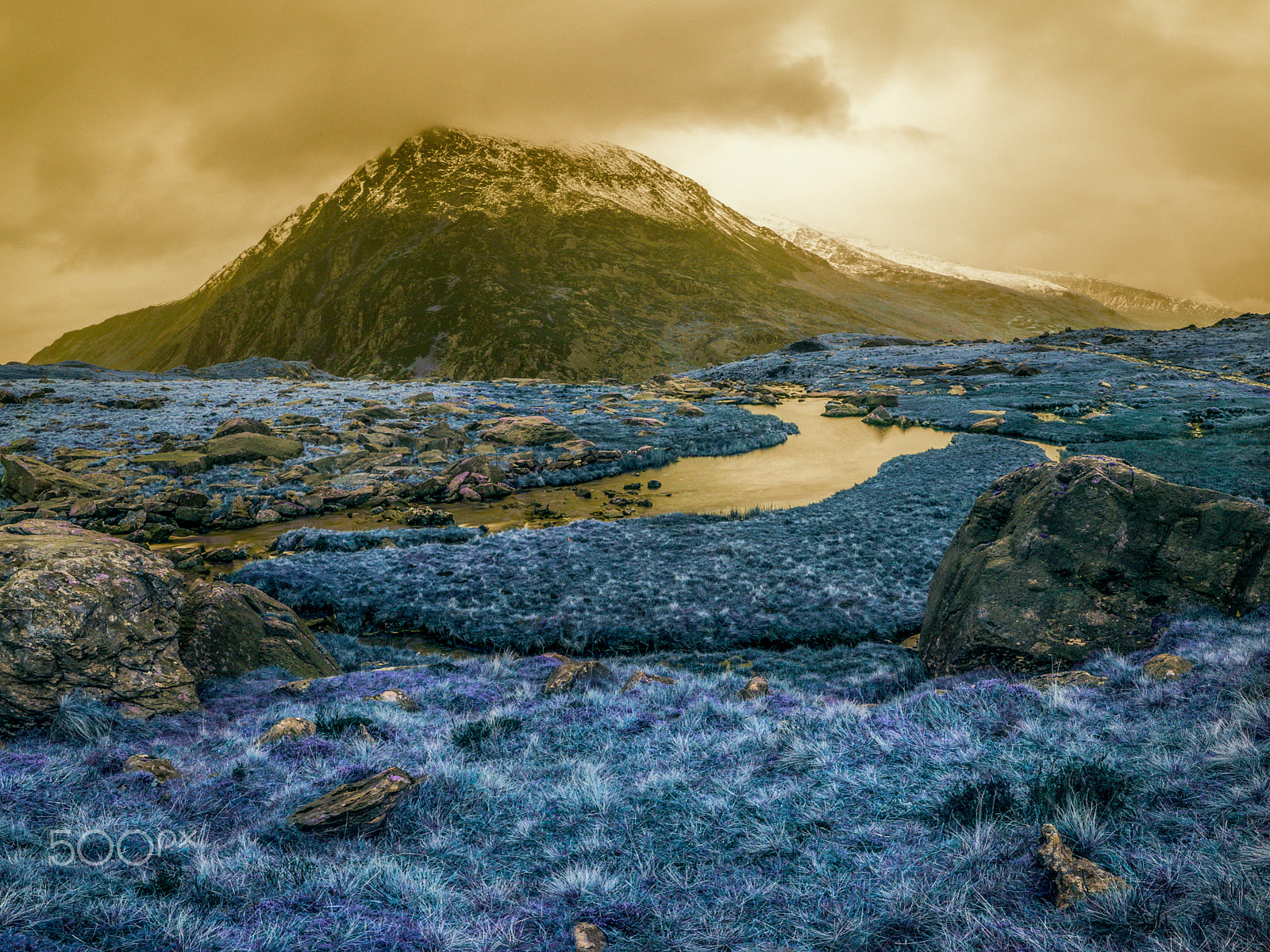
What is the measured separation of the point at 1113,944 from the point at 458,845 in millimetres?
5258

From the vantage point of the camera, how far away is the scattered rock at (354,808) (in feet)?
19.6

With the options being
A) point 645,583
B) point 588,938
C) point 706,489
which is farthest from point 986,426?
point 588,938

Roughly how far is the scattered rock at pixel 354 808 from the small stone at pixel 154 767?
6.41 ft

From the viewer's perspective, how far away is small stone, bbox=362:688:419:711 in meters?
9.61

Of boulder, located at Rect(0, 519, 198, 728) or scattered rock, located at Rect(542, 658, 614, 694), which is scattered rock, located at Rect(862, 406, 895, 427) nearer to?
scattered rock, located at Rect(542, 658, 614, 694)

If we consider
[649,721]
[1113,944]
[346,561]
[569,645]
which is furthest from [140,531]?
[1113,944]

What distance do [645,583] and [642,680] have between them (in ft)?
20.2

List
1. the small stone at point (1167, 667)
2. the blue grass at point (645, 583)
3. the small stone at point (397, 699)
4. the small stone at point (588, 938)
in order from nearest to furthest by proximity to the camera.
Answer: the small stone at point (588, 938) < the small stone at point (1167, 667) < the small stone at point (397, 699) < the blue grass at point (645, 583)

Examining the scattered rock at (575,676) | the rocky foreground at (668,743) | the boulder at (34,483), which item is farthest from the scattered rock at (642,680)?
the boulder at (34,483)

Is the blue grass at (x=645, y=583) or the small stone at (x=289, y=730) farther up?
the small stone at (x=289, y=730)

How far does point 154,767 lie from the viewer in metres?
6.84

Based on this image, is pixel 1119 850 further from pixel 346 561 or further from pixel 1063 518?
pixel 346 561

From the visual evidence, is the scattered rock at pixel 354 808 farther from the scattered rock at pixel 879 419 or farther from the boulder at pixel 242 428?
the scattered rock at pixel 879 419

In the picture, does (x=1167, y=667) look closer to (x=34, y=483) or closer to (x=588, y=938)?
(x=588, y=938)
